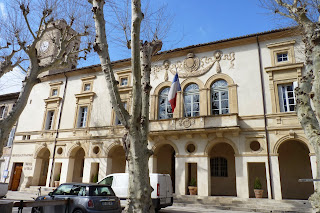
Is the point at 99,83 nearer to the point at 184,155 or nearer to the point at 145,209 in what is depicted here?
the point at 184,155

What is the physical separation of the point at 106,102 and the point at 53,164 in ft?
22.5

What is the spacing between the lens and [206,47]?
17328 millimetres

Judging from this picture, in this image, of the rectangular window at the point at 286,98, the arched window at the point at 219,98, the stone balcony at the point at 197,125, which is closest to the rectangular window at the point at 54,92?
the stone balcony at the point at 197,125

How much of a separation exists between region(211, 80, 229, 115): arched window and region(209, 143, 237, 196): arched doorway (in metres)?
2.78

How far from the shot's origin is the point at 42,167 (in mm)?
21828

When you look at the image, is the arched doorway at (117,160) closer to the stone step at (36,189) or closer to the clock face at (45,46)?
the stone step at (36,189)

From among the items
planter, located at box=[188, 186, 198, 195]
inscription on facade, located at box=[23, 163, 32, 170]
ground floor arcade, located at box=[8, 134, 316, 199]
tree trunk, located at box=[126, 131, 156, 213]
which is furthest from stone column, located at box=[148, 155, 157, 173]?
inscription on facade, located at box=[23, 163, 32, 170]

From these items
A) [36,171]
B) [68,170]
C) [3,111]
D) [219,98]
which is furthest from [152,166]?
[3,111]

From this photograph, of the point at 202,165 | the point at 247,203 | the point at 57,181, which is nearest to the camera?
the point at 247,203

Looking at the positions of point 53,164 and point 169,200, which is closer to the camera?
point 169,200

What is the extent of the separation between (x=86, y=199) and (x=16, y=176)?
1751 cm

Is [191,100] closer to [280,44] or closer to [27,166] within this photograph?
[280,44]

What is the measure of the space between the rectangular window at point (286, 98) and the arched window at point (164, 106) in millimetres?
7238

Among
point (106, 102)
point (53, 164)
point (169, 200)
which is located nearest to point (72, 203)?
point (169, 200)
